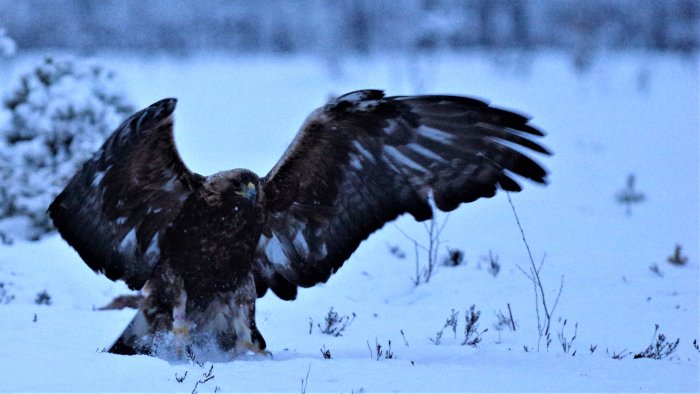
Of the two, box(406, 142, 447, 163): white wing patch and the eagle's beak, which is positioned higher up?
box(406, 142, 447, 163): white wing patch

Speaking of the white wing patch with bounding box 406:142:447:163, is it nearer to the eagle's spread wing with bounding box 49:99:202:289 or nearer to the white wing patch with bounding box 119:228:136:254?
the eagle's spread wing with bounding box 49:99:202:289

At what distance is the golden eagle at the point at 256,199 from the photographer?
18.6 feet

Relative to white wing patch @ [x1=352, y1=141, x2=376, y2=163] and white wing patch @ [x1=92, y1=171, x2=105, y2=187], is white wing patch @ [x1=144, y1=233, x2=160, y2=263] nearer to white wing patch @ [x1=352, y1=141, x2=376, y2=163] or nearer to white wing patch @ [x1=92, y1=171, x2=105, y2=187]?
white wing patch @ [x1=92, y1=171, x2=105, y2=187]

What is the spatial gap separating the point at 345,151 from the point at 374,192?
37 centimetres

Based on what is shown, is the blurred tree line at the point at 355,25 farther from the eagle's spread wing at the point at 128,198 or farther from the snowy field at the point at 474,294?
the eagle's spread wing at the point at 128,198

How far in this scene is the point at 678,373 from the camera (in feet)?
17.2

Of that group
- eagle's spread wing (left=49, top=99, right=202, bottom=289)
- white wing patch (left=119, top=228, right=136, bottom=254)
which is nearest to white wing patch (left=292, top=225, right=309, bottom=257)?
eagle's spread wing (left=49, top=99, right=202, bottom=289)

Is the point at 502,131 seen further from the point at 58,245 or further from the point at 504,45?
the point at 504,45

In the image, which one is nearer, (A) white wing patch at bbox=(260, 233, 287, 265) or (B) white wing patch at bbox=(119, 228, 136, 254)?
(B) white wing patch at bbox=(119, 228, 136, 254)

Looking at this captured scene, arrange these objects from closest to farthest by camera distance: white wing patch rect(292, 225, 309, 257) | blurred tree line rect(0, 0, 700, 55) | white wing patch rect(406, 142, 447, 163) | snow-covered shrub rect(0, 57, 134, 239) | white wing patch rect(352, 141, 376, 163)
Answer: white wing patch rect(352, 141, 376, 163) < white wing patch rect(406, 142, 447, 163) < white wing patch rect(292, 225, 309, 257) < snow-covered shrub rect(0, 57, 134, 239) < blurred tree line rect(0, 0, 700, 55)

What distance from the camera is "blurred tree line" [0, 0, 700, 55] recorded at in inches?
1085

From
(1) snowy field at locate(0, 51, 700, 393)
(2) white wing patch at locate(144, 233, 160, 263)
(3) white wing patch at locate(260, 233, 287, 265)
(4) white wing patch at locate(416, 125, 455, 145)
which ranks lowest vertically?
(1) snowy field at locate(0, 51, 700, 393)

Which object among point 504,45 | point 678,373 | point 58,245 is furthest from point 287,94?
point 678,373

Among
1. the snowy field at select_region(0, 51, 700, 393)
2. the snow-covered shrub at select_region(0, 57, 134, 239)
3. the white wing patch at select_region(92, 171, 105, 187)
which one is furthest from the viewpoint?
the snow-covered shrub at select_region(0, 57, 134, 239)
